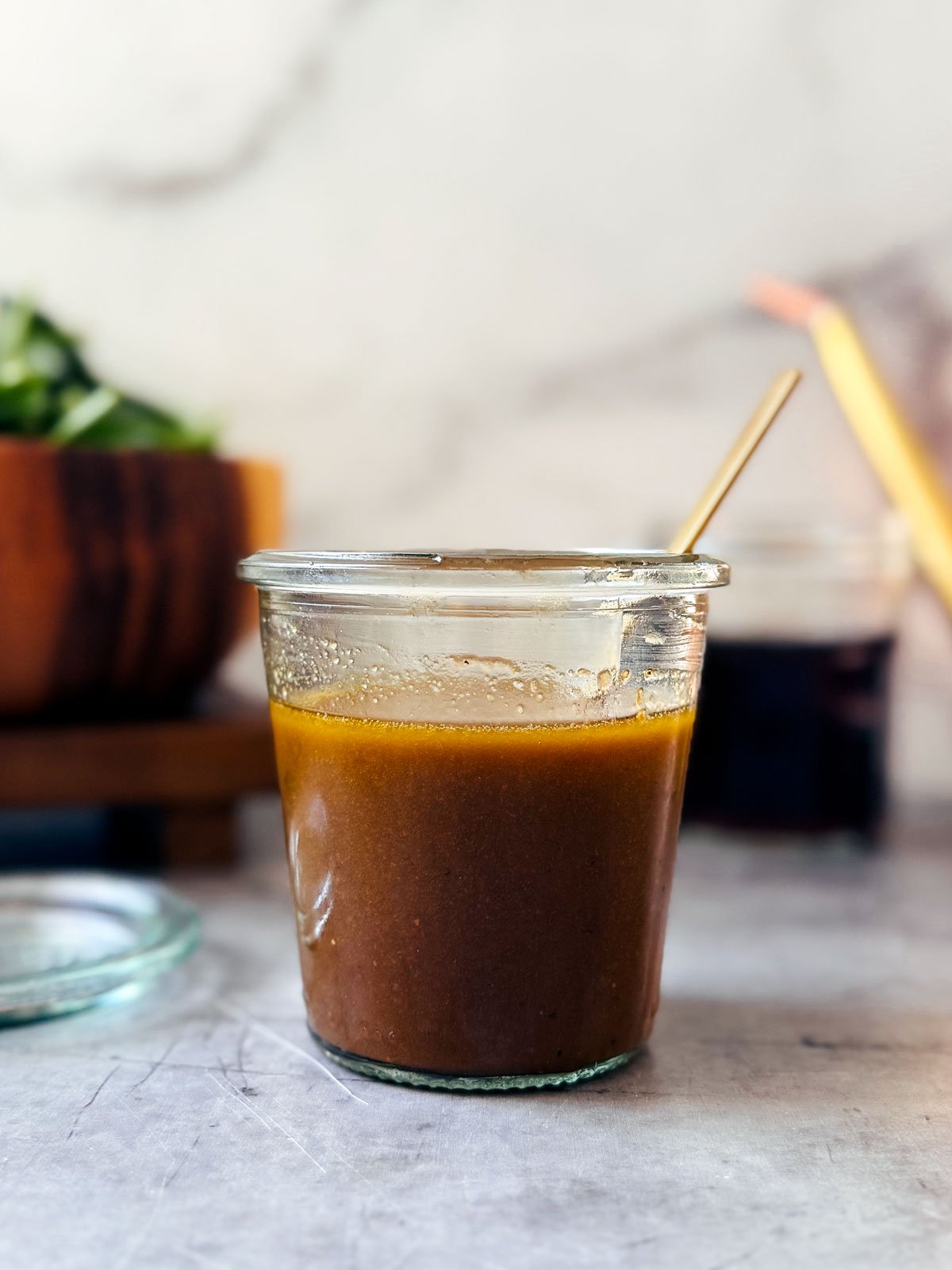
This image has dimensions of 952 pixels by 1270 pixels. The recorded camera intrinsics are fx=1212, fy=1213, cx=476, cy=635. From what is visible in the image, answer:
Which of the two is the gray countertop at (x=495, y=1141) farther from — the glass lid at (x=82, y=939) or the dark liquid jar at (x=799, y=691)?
the dark liquid jar at (x=799, y=691)

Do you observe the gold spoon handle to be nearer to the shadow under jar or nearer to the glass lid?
the shadow under jar

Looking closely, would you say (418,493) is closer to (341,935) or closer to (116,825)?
(116,825)

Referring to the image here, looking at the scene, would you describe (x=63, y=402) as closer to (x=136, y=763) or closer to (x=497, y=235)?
(x=136, y=763)

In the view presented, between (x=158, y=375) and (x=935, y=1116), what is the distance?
2.65 ft

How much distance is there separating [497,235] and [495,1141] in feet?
2.45

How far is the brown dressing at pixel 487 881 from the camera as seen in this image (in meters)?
0.45

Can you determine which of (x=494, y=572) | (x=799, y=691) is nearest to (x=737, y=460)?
(x=494, y=572)

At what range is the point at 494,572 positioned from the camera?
1.44 ft

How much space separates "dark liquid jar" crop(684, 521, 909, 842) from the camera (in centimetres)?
84

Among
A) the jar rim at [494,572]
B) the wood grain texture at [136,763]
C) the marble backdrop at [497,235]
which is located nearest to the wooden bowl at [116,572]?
the wood grain texture at [136,763]

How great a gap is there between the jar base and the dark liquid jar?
40 centimetres

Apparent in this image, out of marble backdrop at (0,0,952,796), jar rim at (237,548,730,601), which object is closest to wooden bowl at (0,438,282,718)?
marble backdrop at (0,0,952,796)

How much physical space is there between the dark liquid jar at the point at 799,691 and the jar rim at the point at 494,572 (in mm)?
395

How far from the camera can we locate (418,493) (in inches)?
39.4
